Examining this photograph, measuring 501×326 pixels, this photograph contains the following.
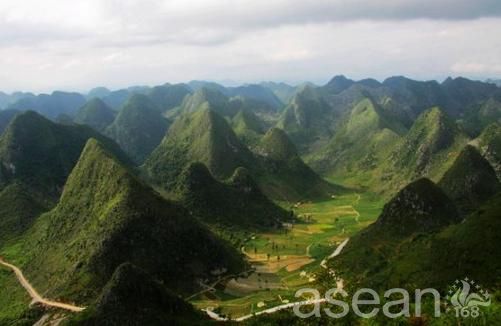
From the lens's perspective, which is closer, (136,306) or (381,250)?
(136,306)

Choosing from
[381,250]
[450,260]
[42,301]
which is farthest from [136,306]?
[381,250]

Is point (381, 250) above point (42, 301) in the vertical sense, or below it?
above

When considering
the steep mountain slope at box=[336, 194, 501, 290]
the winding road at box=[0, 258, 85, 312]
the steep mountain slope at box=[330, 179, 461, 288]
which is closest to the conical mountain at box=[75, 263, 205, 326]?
the winding road at box=[0, 258, 85, 312]

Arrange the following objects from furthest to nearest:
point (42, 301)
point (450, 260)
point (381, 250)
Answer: point (381, 250) < point (42, 301) < point (450, 260)

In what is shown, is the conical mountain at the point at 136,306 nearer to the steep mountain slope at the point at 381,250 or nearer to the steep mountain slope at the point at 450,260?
the steep mountain slope at the point at 381,250

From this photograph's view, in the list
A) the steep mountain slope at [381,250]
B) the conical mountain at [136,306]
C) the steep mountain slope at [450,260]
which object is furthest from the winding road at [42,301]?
the steep mountain slope at [450,260]

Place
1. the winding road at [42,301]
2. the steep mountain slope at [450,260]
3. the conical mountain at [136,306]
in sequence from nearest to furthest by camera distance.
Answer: the conical mountain at [136,306], the steep mountain slope at [450,260], the winding road at [42,301]

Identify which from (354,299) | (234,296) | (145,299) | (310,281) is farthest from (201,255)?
(354,299)

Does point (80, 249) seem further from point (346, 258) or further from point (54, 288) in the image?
point (346, 258)

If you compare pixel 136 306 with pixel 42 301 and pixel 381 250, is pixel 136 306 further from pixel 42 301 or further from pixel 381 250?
pixel 381 250

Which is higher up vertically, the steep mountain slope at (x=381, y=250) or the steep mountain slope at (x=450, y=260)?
the steep mountain slope at (x=450, y=260)
